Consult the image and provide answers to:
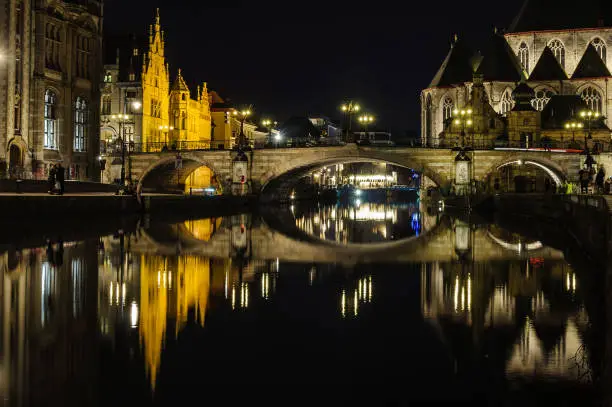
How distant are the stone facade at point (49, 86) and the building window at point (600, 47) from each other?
63286 mm

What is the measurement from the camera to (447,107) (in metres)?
107

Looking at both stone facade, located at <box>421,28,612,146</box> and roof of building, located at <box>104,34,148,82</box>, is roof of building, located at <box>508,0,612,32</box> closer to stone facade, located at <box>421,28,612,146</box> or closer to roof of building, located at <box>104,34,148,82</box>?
stone facade, located at <box>421,28,612,146</box>

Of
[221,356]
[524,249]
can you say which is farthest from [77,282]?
[524,249]

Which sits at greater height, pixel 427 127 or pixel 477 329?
pixel 427 127

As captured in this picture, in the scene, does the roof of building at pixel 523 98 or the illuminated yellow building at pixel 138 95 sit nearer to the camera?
the illuminated yellow building at pixel 138 95

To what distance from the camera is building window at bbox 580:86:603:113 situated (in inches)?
3942

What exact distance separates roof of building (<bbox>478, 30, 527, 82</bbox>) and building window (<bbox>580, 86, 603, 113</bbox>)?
7.59 meters

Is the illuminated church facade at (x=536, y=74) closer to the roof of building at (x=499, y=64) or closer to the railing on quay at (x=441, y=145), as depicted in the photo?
the roof of building at (x=499, y=64)

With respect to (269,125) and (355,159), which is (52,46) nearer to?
(355,159)

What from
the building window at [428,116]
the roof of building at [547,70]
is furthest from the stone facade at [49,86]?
the roof of building at [547,70]

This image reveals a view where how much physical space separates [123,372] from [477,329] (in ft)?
21.8

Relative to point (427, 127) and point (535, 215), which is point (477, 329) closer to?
point (535, 215)

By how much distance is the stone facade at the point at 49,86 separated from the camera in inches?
2335

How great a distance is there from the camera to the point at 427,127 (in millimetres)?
110000
